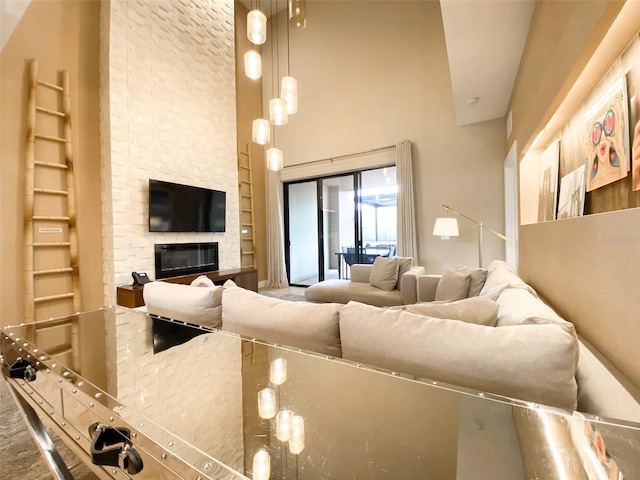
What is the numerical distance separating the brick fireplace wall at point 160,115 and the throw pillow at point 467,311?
12.6 ft

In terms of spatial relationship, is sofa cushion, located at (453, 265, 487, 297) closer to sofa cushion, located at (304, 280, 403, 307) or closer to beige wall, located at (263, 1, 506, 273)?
sofa cushion, located at (304, 280, 403, 307)

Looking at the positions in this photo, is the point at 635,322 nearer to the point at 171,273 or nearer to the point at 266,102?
the point at 171,273

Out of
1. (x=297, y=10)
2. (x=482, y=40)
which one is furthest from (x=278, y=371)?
(x=482, y=40)

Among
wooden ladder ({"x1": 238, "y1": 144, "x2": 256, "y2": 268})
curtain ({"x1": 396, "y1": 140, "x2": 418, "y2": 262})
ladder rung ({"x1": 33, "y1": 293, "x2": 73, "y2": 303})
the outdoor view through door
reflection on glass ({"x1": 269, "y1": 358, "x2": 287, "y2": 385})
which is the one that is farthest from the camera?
wooden ladder ({"x1": 238, "y1": 144, "x2": 256, "y2": 268})

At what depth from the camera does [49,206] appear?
3324mm

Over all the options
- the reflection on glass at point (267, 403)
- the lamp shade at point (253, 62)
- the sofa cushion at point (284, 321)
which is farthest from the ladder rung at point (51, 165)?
the reflection on glass at point (267, 403)

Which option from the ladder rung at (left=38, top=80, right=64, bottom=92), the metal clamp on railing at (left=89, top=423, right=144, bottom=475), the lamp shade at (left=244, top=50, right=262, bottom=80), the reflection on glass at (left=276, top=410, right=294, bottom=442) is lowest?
the metal clamp on railing at (left=89, top=423, right=144, bottom=475)

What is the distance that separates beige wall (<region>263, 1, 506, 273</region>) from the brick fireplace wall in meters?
1.71

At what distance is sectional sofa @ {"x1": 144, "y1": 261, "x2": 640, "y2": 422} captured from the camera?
0.77 meters

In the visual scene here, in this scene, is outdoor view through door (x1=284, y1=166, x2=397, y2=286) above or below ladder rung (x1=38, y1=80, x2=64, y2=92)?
below

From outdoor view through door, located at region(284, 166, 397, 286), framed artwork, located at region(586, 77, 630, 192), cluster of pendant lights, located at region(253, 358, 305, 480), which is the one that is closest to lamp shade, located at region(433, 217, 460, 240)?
outdoor view through door, located at region(284, 166, 397, 286)

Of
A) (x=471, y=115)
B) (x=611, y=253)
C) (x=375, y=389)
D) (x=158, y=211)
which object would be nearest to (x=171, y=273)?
(x=158, y=211)

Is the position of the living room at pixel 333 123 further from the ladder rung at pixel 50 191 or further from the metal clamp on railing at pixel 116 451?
the metal clamp on railing at pixel 116 451

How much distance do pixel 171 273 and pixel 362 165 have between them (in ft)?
12.3
